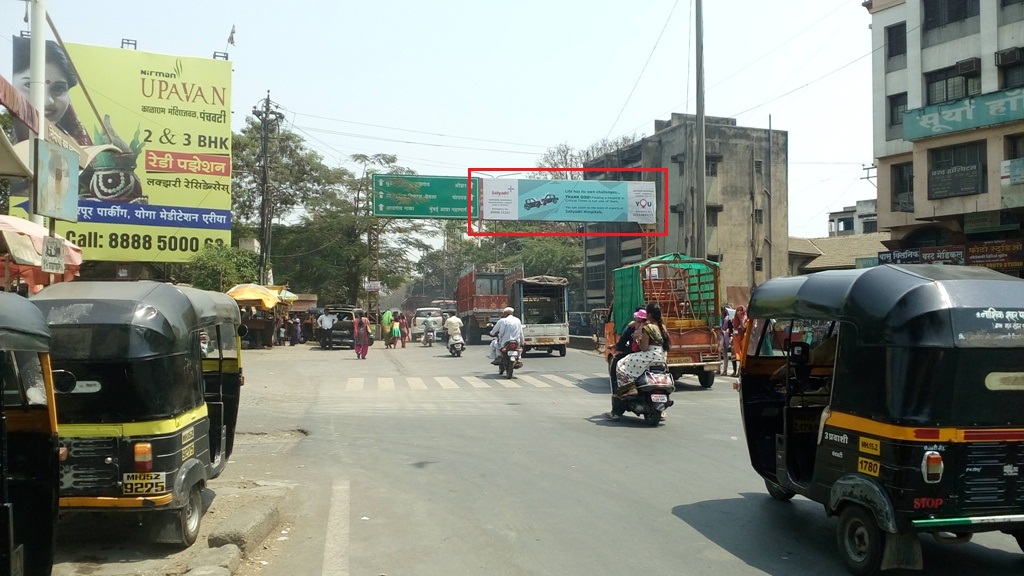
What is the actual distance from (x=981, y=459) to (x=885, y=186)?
30313 mm

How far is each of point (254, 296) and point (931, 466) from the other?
27.4 metres

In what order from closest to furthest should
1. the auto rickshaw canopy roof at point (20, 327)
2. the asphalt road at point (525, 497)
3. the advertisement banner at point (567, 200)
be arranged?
1. the auto rickshaw canopy roof at point (20, 327)
2. the asphalt road at point (525, 497)
3. the advertisement banner at point (567, 200)

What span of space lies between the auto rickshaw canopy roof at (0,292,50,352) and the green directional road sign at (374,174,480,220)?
101ft

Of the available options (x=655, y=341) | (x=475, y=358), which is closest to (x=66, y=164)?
(x=655, y=341)

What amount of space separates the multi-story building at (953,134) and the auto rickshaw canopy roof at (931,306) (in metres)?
24.6

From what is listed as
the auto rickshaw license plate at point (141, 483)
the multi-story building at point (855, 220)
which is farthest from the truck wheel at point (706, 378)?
the multi-story building at point (855, 220)

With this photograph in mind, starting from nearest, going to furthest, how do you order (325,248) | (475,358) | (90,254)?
(475,358), (90,254), (325,248)

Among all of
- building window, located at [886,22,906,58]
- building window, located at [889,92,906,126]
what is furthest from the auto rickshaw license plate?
building window, located at [886,22,906,58]

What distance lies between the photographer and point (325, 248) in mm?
47562

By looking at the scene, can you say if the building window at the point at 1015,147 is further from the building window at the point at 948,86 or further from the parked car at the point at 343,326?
the parked car at the point at 343,326

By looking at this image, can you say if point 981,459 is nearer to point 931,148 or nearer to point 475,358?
point 475,358

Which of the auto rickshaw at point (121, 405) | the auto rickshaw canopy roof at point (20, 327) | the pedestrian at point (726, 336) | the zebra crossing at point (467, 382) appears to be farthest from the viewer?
the pedestrian at point (726, 336)

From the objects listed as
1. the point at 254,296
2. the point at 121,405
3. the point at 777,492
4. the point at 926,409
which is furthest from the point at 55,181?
the point at 254,296

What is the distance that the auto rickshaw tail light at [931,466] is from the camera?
16.6ft
